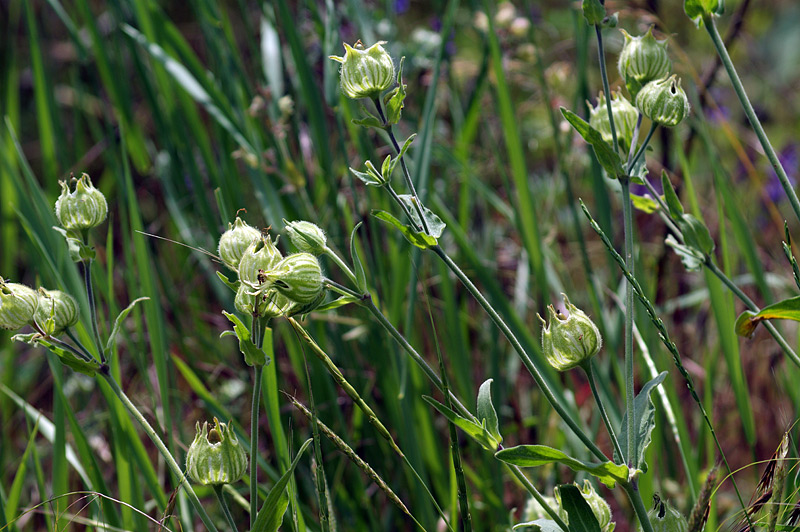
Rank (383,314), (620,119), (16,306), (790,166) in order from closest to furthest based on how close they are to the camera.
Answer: (16,306) → (620,119) → (383,314) → (790,166)

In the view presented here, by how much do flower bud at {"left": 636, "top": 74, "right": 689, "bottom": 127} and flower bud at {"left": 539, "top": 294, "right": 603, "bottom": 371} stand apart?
10.1 inches


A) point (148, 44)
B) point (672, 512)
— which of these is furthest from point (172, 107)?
point (672, 512)

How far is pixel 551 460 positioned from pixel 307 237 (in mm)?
360

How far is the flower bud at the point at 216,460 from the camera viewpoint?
32.2 inches

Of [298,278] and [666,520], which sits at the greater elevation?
[298,278]

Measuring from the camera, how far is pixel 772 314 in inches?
33.0

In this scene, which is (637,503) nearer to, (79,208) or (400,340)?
(400,340)

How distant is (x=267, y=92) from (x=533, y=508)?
1.03 meters

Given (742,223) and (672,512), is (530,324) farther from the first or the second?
(672,512)

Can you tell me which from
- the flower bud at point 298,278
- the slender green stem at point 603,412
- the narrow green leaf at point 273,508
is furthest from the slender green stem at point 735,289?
the narrow green leaf at point 273,508

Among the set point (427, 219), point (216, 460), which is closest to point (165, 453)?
point (216, 460)

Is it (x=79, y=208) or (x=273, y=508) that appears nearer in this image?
(x=273, y=508)

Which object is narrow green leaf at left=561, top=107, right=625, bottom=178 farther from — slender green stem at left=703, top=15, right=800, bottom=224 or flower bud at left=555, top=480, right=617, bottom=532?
flower bud at left=555, top=480, right=617, bottom=532

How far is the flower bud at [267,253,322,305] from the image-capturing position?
737 mm
